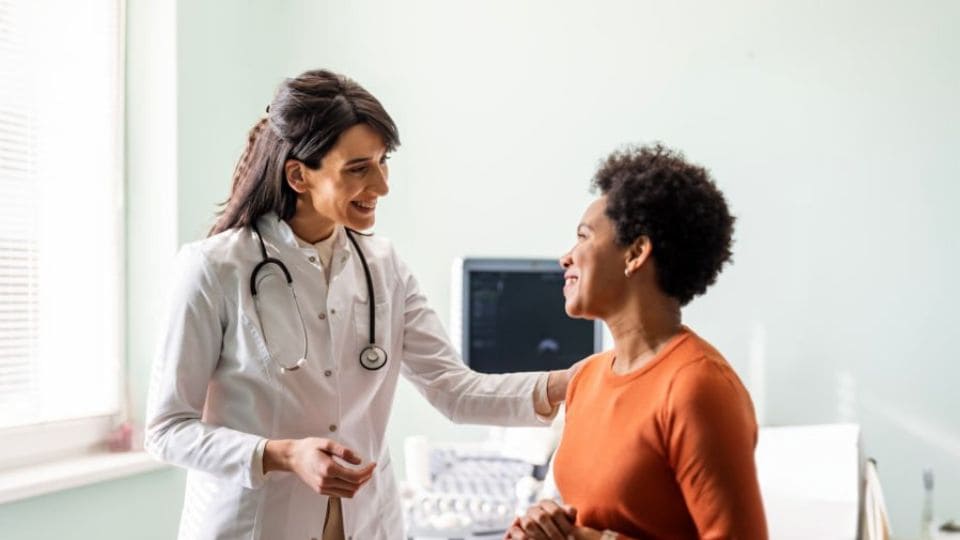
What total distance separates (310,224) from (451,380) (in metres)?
0.36

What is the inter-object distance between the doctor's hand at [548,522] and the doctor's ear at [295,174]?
671 mm

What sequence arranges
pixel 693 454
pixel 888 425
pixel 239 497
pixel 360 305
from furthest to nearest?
pixel 888 425
pixel 360 305
pixel 239 497
pixel 693 454

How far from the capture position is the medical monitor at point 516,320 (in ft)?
7.74

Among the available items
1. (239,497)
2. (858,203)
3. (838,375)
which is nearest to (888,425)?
(838,375)

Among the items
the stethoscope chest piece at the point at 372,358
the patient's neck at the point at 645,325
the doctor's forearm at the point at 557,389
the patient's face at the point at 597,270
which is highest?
the patient's face at the point at 597,270

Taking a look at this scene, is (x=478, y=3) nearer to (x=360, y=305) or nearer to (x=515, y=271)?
(x=515, y=271)

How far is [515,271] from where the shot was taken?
238 cm

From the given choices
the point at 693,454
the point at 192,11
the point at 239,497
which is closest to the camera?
the point at 693,454

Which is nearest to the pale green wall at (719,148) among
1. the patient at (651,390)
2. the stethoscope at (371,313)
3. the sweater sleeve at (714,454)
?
the stethoscope at (371,313)

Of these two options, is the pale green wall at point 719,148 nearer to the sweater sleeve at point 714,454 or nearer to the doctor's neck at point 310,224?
the doctor's neck at point 310,224

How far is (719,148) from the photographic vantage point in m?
2.41

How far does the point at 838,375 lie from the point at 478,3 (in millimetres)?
1443

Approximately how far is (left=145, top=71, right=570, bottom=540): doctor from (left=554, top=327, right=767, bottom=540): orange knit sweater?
0.43m

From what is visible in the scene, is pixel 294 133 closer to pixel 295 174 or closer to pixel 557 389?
pixel 295 174
